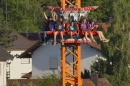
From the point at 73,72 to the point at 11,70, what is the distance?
54217mm

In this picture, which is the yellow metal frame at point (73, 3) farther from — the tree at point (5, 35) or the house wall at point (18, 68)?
the house wall at point (18, 68)

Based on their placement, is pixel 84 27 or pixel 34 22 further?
pixel 34 22

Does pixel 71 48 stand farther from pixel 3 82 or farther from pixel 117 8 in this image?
pixel 117 8

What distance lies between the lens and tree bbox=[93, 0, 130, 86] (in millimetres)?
53375

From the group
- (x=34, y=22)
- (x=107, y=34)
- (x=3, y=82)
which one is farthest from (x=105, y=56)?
(x=34, y=22)

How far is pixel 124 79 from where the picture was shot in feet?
174

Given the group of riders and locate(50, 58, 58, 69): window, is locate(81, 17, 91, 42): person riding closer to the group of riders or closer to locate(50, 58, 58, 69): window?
the group of riders

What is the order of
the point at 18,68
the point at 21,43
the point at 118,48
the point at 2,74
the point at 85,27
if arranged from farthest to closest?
the point at 21,43, the point at 18,68, the point at 118,48, the point at 2,74, the point at 85,27

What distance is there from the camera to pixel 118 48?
54625mm

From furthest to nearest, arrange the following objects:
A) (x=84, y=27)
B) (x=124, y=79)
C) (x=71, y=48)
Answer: (x=124, y=79) < (x=71, y=48) < (x=84, y=27)

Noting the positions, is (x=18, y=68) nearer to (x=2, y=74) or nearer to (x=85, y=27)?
(x=2, y=74)

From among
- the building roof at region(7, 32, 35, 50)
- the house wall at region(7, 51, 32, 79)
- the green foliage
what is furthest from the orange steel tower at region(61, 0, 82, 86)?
the building roof at region(7, 32, 35, 50)

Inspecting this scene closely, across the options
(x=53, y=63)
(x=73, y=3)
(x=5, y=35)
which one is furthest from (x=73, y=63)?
(x=5, y=35)

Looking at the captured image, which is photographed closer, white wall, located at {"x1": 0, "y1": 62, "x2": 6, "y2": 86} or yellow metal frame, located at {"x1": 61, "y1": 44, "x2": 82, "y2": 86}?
yellow metal frame, located at {"x1": 61, "y1": 44, "x2": 82, "y2": 86}
